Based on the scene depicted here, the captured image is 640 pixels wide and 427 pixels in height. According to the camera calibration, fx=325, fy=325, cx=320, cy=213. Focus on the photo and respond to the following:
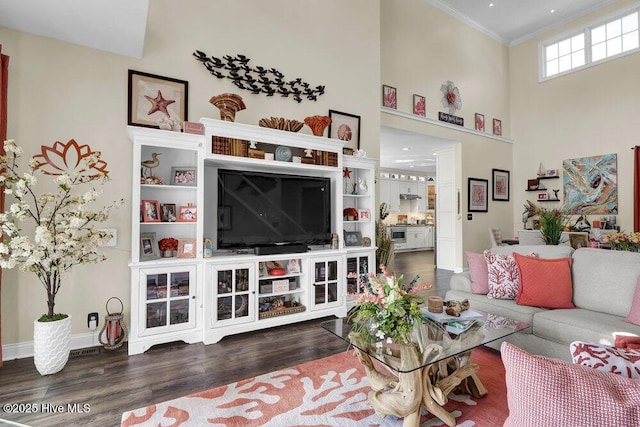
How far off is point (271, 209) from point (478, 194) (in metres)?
4.85

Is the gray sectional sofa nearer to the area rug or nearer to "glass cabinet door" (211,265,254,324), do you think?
the area rug

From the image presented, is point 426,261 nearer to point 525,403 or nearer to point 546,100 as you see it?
point 546,100

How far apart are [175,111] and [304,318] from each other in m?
2.49

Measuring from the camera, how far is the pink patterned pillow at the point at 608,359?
36.5 inches

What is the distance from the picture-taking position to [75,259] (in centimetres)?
248

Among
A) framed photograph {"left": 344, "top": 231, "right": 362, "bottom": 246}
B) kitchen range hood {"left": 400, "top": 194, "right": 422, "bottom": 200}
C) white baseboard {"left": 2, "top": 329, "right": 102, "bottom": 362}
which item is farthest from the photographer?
kitchen range hood {"left": 400, "top": 194, "right": 422, "bottom": 200}

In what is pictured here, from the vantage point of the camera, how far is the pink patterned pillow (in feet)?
3.04

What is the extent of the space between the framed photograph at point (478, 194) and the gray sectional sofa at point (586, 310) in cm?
374

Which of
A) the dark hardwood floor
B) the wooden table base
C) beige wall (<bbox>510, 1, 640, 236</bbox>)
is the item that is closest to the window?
beige wall (<bbox>510, 1, 640, 236</bbox>)

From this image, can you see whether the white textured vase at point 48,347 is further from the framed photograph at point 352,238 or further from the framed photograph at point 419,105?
the framed photograph at point 419,105

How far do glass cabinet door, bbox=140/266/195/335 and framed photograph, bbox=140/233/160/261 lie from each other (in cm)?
24

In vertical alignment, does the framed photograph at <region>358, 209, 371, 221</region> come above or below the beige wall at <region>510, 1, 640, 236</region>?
below

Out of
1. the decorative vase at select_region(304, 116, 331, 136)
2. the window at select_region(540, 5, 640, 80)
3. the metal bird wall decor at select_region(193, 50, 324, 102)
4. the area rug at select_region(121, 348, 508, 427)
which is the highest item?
the window at select_region(540, 5, 640, 80)

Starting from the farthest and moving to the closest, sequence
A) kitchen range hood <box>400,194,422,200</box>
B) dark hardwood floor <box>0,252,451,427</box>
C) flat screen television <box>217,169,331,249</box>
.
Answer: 1. kitchen range hood <box>400,194,422,200</box>
2. flat screen television <box>217,169,331,249</box>
3. dark hardwood floor <box>0,252,451,427</box>
